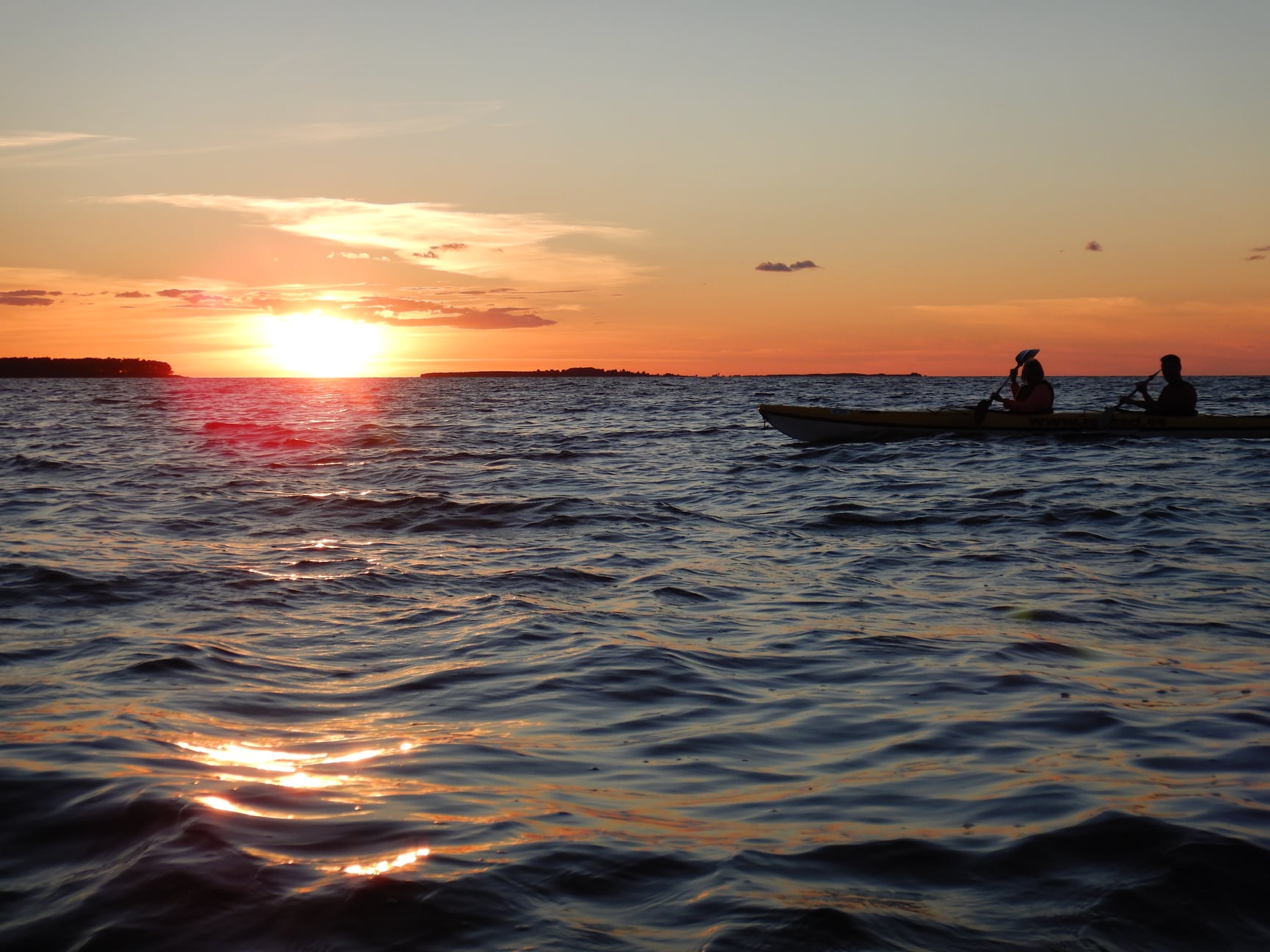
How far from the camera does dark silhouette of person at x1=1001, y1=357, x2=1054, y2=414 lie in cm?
2295

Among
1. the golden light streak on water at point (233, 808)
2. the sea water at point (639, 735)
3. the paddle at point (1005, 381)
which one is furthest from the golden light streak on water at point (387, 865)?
the paddle at point (1005, 381)

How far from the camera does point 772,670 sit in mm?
6570

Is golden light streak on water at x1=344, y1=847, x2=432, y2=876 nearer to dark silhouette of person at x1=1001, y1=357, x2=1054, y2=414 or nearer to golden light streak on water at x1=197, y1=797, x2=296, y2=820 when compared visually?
golden light streak on water at x1=197, y1=797, x2=296, y2=820

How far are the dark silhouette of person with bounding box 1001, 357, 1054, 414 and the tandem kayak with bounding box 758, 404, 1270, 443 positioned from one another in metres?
0.18

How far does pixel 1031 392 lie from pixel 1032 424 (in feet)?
2.28

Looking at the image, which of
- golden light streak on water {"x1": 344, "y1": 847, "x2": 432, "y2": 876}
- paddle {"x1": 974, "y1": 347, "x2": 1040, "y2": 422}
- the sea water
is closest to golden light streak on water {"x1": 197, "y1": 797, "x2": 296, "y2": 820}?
the sea water

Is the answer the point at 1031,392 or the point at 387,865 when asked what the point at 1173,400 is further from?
the point at 387,865

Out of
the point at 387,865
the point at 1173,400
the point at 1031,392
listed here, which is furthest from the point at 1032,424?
the point at 387,865

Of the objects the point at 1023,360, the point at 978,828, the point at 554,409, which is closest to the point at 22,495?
the point at 978,828

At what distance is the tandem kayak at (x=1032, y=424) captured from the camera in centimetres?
2297

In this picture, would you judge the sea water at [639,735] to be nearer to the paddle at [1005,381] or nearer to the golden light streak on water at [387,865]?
the golden light streak on water at [387,865]

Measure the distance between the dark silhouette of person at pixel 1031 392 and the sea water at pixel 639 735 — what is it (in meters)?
9.81

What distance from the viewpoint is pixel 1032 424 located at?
2327 cm

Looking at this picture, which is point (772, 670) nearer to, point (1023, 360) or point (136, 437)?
point (1023, 360)
